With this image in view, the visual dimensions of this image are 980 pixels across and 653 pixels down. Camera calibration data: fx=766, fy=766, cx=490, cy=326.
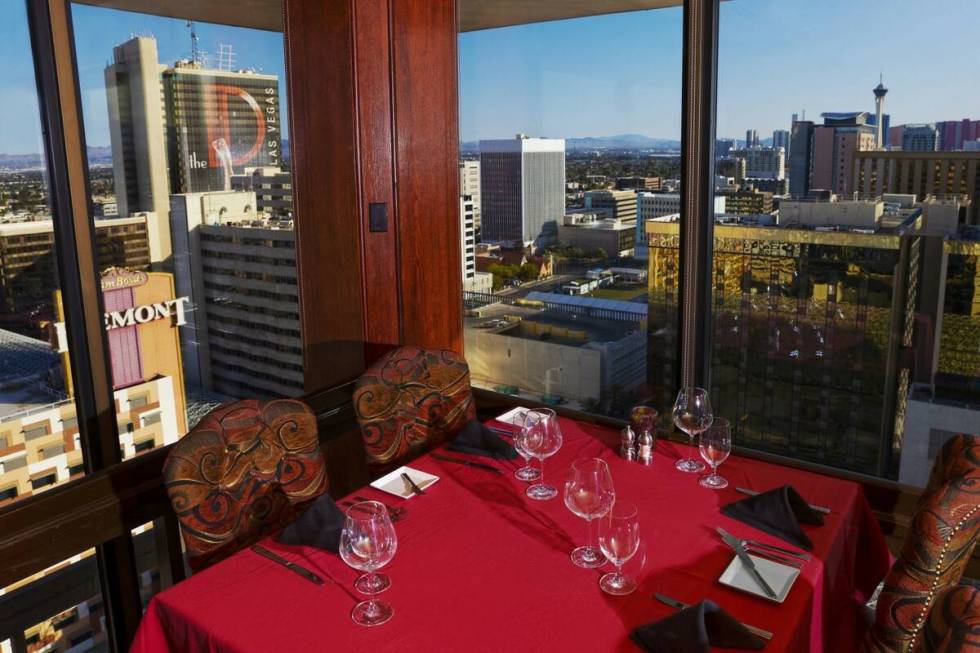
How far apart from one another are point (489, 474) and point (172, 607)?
857 mm

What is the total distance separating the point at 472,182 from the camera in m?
3.58

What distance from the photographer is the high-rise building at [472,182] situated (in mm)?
3559

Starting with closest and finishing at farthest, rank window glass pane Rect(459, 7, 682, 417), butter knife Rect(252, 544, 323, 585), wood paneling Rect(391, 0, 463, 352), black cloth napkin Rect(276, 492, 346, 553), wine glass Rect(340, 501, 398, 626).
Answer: wine glass Rect(340, 501, 398, 626)
butter knife Rect(252, 544, 323, 585)
black cloth napkin Rect(276, 492, 346, 553)
window glass pane Rect(459, 7, 682, 417)
wood paneling Rect(391, 0, 463, 352)

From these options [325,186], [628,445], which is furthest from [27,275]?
[628,445]

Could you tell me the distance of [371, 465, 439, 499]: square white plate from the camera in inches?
76.5

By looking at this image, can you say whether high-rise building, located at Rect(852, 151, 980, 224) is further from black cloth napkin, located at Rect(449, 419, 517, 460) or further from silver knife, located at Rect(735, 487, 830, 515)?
black cloth napkin, located at Rect(449, 419, 517, 460)

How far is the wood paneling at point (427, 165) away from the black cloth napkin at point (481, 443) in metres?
1.16

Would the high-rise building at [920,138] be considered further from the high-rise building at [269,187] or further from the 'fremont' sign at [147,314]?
the 'fremont' sign at [147,314]

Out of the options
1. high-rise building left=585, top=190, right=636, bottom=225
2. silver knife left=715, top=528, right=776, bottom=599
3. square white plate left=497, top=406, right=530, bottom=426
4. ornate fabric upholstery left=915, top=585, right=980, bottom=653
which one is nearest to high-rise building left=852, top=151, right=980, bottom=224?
high-rise building left=585, top=190, right=636, bottom=225

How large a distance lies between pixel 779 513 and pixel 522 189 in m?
2.10

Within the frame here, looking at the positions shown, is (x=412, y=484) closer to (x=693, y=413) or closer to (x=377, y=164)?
(x=693, y=413)

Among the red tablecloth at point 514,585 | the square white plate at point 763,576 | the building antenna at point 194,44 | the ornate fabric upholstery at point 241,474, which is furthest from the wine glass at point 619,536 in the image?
the building antenna at point 194,44

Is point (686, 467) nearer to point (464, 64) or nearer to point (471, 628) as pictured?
point (471, 628)

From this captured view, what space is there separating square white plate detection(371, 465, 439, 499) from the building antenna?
168 cm
